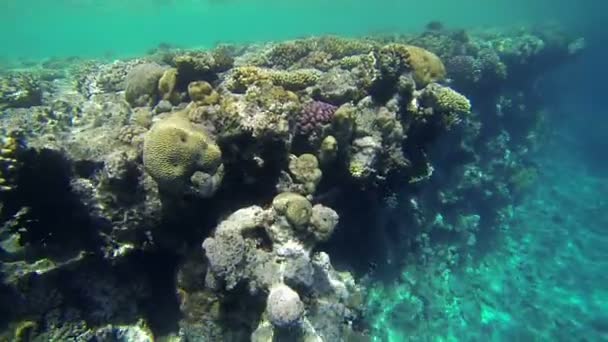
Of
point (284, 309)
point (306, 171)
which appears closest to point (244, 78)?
point (306, 171)

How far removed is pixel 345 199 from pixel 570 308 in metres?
9.13

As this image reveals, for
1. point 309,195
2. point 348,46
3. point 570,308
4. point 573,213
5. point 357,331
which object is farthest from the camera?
point 573,213

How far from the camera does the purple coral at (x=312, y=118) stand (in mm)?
7062

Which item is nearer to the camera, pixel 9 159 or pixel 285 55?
pixel 9 159

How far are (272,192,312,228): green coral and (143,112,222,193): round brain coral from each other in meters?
1.12

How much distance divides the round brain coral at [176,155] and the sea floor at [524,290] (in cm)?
641

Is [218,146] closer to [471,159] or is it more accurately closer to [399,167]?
[399,167]

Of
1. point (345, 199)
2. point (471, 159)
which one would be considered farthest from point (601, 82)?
point (345, 199)

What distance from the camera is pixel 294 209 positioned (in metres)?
5.87

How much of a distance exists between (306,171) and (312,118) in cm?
99

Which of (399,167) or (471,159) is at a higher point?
(399,167)

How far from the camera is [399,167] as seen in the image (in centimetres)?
834

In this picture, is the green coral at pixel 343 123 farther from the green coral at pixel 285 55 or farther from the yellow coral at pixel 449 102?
the green coral at pixel 285 55

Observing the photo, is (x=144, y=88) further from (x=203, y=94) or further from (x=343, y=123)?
(x=343, y=123)
